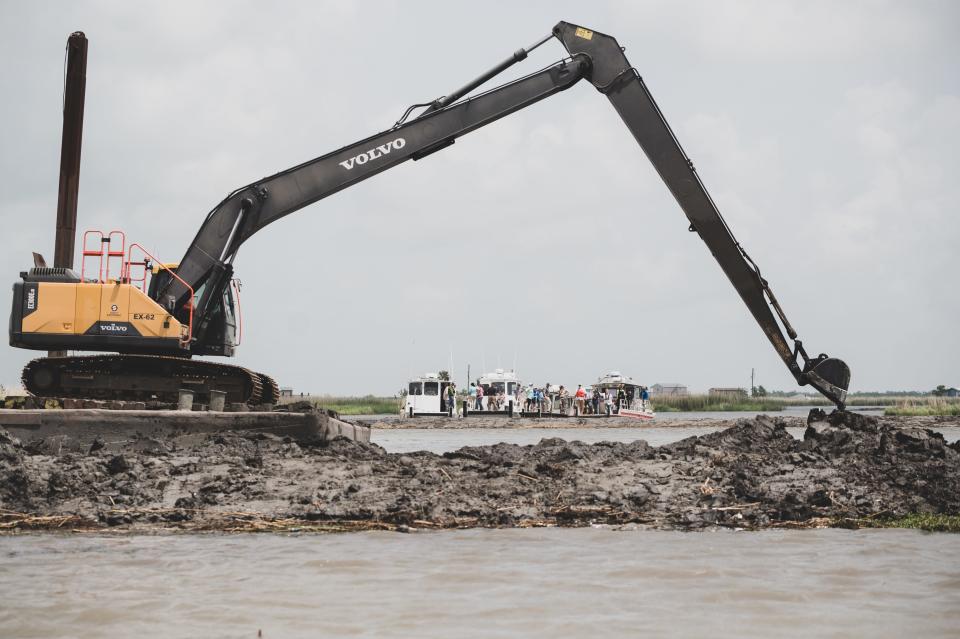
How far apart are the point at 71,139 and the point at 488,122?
10.4m

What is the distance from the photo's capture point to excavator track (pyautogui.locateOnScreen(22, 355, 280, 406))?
15.3m

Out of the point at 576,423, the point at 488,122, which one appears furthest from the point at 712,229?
the point at 576,423

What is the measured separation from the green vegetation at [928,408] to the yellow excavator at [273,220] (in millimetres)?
34998

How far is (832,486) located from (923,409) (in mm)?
41643

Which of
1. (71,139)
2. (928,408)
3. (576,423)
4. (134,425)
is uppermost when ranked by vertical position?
(71,139)

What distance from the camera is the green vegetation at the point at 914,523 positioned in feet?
30.3

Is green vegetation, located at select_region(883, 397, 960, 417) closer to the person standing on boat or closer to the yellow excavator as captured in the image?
the person standing on boat

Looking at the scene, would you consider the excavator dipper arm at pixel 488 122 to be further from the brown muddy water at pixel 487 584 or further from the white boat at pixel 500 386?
the white boat at pixel 500 386

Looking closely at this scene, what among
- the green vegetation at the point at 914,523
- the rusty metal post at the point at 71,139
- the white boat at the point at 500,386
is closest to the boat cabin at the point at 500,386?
the white boat at the point at 500,386

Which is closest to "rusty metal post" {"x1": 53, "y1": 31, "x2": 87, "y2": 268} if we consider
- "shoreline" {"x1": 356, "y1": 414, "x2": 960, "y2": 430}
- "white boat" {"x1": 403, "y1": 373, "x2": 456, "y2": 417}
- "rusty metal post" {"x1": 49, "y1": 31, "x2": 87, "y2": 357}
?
"rusty metal post" {"x1": 49, "y1": 31, "x2": 87, "y2": 357}

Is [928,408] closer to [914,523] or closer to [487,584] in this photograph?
[914,523]

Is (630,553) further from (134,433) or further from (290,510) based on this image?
(134,433)

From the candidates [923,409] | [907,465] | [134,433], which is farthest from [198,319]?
[923,409]

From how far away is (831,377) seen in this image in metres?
15.1
